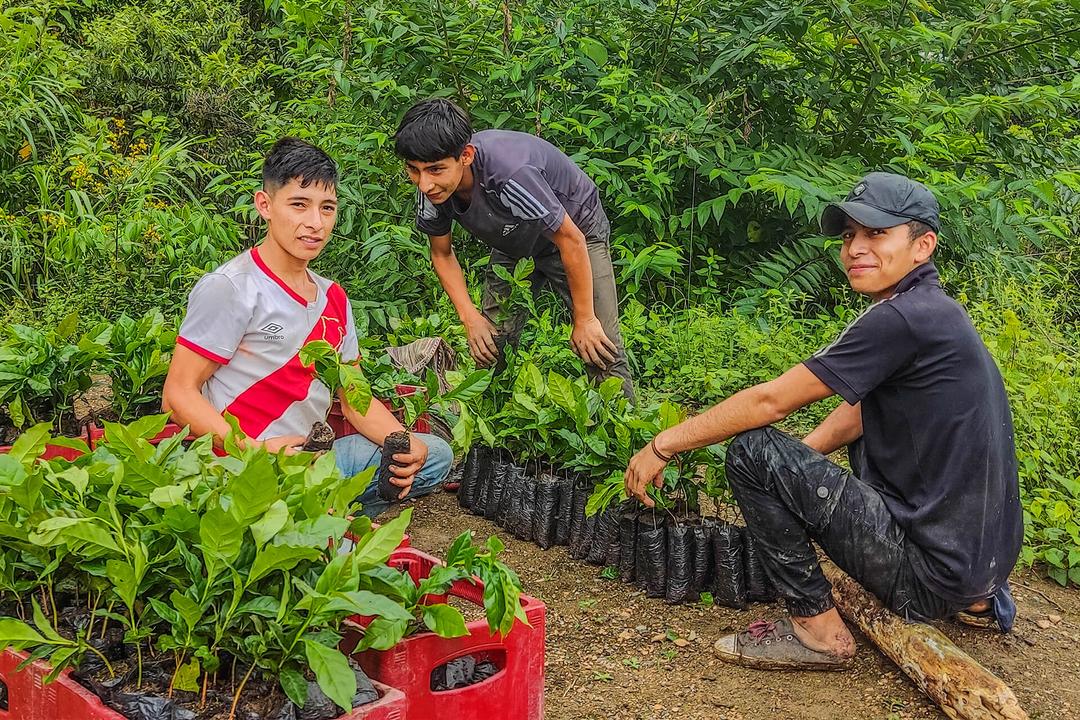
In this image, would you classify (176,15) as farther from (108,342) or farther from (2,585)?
(2,585)

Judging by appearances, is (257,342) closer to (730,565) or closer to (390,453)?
(390,453)

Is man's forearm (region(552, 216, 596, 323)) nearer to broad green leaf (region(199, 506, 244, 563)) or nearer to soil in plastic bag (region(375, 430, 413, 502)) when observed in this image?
soil in plastic bag (region(375, 430, 413, 502))

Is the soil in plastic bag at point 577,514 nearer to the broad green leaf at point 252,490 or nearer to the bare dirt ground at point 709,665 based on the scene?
the bare dirt ground at point 709,665

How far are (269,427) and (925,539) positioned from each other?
202 cm

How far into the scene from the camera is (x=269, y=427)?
3.32 meters

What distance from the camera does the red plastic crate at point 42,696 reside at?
1.97 metres

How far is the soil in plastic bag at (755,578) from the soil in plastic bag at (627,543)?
392 millimetres

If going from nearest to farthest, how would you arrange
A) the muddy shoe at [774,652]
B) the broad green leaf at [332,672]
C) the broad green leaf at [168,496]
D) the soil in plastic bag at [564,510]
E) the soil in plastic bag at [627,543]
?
the broad green leaf at [332,672]
the broad green leaf at [168,496]
the muddy shoe at [774,652]
the soil in plastic bag at [627,543]
the soil in plastic bag at [564,510]

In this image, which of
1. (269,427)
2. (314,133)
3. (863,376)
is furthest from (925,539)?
(314,133)

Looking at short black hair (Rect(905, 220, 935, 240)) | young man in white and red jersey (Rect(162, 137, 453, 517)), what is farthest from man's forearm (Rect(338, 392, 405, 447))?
short black hair (Rect(905, 220, 935, 240))

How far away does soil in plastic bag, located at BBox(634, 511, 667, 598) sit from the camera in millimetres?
3490

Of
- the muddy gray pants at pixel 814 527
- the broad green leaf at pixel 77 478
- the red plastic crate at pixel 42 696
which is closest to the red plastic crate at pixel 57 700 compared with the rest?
the red plastic crate at pixel 42 696

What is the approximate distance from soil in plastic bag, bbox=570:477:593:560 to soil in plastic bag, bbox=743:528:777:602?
629mm

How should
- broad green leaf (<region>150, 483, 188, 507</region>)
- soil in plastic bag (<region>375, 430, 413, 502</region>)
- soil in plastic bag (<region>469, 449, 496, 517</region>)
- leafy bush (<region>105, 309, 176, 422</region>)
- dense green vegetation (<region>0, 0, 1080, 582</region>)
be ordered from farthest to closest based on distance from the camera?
1. dense green vegetation (<region>0, 0, 1080, 582</region>)
2. soil in plastic bag (<region>469, 449, 496, 517</region>)
3. leafy bush (<region>105, 309, 176, 422</region>)
4. soil in plastic bag (<region>375, 430, 413, 502</region>)
5. broad green leaf (<region>150, 483, 188, 507</region>)
